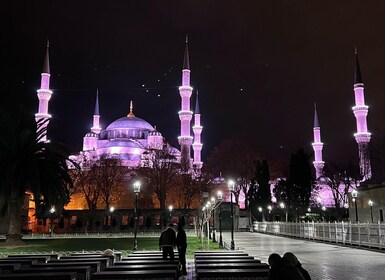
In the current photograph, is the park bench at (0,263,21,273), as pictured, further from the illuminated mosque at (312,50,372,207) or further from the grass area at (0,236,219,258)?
the illuminated mosque at (312,50,372,207)

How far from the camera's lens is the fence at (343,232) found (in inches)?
812

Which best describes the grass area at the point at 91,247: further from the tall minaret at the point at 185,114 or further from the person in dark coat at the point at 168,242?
the tall minaret at the point at 185,114

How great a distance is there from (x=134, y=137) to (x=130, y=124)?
12.6 feet

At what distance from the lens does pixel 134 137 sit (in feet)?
289

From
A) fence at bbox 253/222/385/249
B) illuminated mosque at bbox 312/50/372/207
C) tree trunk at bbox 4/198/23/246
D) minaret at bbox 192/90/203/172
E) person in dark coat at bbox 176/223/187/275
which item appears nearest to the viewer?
person in dark coat at bbox 176/223/187/275

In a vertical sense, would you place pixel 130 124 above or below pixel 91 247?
above

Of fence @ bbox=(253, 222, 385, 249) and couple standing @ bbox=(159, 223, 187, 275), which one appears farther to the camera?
fence @ bbox=(253, 222, 385, 249)

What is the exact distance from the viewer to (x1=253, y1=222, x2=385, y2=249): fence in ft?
67.7

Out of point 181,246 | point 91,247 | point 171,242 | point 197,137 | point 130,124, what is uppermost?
point 130,124

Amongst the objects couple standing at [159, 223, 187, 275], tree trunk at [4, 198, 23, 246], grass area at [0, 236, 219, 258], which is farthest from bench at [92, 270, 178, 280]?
tree trunk at [4, 198, 23, 246]

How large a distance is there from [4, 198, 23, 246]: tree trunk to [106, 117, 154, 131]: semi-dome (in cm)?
6422

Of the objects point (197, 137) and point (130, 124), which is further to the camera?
point (130, 124)

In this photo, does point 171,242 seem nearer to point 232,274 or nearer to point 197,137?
point 232,274

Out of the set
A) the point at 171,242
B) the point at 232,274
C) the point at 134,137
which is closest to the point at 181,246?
the point at 171,242
